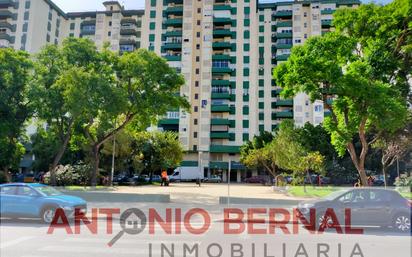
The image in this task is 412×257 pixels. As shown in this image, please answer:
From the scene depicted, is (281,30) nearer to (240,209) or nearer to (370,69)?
(370,69)

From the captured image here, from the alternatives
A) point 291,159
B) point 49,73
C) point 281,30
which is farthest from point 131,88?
point 281,30

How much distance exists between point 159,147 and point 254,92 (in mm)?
30365

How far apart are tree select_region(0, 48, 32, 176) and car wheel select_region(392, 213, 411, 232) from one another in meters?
24.4

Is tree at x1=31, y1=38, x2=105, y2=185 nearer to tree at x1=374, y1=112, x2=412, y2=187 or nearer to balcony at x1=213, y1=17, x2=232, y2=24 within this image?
tree at x1=374, y1=112, x2=412, y2=187

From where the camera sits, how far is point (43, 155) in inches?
1941

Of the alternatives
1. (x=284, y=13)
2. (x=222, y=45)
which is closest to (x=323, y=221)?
(x=222, y=45)

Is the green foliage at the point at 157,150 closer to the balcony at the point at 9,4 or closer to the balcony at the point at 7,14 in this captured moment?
the balcony at the point at 7,14

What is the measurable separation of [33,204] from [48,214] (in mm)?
606

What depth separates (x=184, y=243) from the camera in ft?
27.9

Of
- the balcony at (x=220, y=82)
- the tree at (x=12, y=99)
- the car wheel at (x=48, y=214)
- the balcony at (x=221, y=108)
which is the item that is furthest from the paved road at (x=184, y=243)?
the balcony at (x=220, y=82)

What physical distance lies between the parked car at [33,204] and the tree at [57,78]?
13.2 m

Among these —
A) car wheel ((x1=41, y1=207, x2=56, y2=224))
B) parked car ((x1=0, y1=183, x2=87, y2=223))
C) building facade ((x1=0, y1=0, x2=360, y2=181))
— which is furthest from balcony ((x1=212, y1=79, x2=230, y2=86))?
car wheel ((x1=41, y1=207, x2=56, y2=224))

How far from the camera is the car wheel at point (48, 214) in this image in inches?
453

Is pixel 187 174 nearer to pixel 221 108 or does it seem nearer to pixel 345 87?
pixel 221 108
